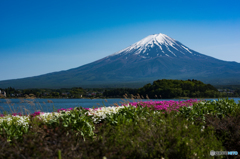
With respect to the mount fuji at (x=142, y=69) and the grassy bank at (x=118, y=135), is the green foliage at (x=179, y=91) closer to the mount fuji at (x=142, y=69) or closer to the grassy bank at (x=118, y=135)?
the grassy bank at (x=118, y=135)

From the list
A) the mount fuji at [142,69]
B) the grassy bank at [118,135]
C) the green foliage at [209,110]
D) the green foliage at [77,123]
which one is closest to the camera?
the grassy bank at [118,135]

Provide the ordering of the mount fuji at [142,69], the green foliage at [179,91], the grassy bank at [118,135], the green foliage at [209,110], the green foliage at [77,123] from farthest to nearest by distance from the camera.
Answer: the mount fuji at [142,69] < the green foliage at [179,91] < the green foliage at [209,110] < the green foliage at [77,123] < the grassy bank at [118,135]

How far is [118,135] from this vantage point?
5.23 metres

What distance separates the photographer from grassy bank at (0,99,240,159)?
14.3 ft

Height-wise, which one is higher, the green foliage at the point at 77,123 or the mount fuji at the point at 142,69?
the mount fuji at the point at 142,69

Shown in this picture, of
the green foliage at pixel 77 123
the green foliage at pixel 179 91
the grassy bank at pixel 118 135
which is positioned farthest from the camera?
the green foliage at pixel 179 91

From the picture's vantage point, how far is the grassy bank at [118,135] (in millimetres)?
4371

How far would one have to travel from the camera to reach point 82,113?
5852mm

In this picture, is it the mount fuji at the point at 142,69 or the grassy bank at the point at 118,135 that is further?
the mount fuji at the point at 142,69

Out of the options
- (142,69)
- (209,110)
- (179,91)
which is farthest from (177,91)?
(142,69)

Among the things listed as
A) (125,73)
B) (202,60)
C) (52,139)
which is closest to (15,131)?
(52,139)


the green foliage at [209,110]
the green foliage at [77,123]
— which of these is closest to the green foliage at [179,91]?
the green foliage at [209,110]

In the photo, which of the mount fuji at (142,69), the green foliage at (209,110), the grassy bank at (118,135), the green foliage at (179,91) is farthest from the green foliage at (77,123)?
the mount fuji at (142,69)

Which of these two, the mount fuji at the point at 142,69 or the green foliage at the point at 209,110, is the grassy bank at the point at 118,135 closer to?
the green foliage at the point at 209,110
